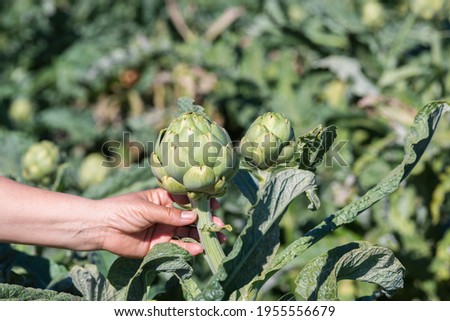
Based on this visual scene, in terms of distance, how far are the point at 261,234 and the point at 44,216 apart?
0.26m

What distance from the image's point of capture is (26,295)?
79cm

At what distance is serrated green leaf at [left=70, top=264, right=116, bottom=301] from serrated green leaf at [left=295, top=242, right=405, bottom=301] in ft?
0.72

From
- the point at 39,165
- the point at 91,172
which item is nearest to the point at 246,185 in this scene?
the point at 39,165

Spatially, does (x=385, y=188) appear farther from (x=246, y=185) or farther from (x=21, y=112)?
(x=21, y=112)

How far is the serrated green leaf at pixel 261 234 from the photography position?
2.56 feet

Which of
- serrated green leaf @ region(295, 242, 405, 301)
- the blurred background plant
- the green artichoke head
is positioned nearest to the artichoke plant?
the green artichoke head

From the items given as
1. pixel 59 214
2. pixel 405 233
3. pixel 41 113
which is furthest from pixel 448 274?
pixel 41 113

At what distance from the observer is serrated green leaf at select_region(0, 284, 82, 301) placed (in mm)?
780

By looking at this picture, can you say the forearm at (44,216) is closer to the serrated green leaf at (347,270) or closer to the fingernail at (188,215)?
the fingernail at (188,215)

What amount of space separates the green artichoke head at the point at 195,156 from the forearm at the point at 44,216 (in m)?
0.16

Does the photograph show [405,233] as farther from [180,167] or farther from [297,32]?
[180,167]

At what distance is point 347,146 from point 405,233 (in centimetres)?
29

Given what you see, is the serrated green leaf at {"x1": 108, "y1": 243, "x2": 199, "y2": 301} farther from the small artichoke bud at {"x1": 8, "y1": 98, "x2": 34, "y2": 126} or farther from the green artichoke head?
the small artichoke bud at {"x1": 8, "y1": 98, "x2": 34, "y2": 126}

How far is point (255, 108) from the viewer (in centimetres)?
218
